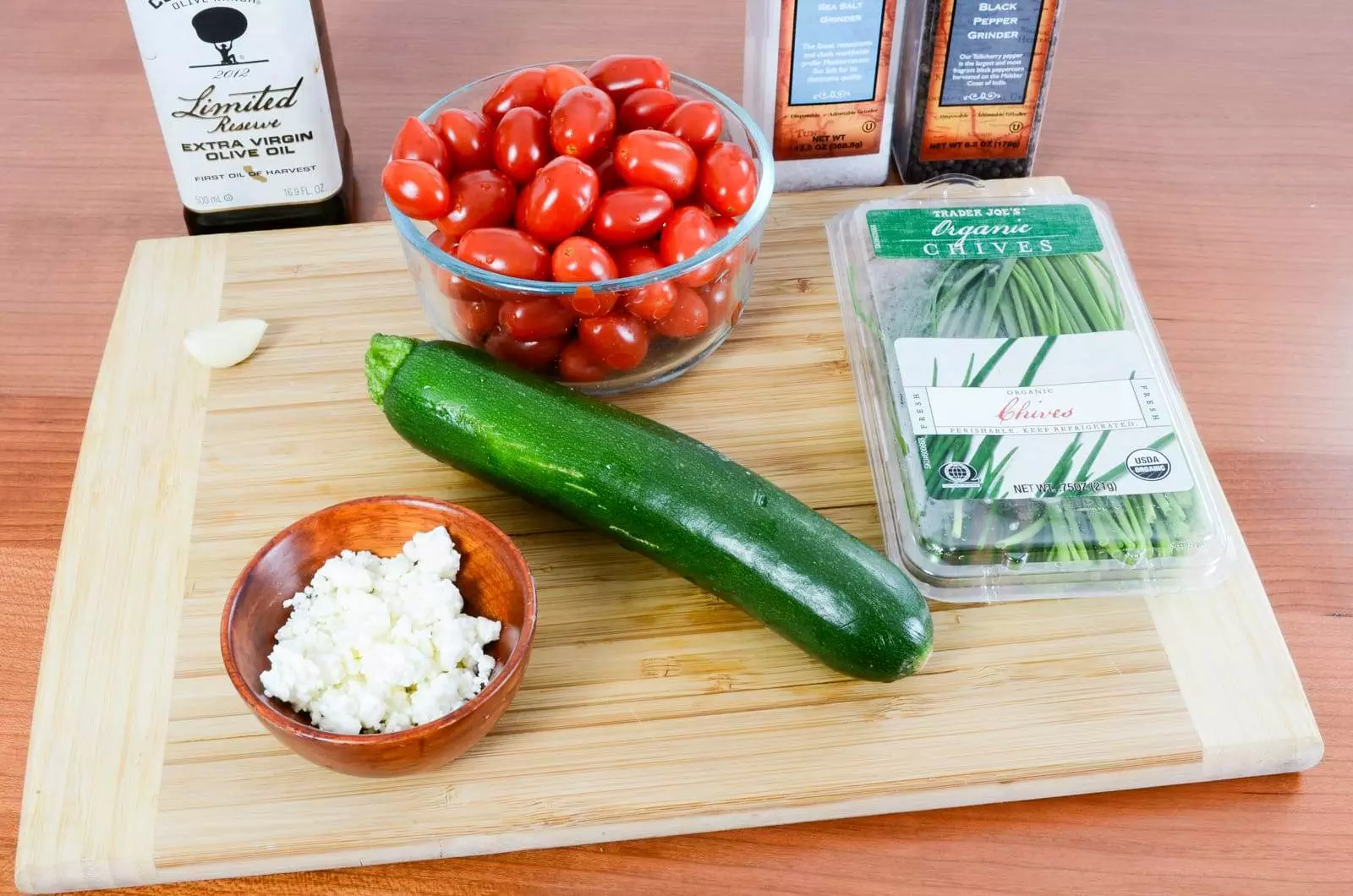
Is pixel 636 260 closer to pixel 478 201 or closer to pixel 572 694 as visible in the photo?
pixel 478 201

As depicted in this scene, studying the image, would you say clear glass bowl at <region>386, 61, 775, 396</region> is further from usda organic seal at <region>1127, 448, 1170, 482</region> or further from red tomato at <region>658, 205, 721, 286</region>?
usda organic seal at <region>1127, 448, 1170, 482</region>

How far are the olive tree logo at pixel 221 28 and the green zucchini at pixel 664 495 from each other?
0.37 m

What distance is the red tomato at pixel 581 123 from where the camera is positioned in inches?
39.6

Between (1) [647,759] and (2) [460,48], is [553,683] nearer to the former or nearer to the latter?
(1) [647,759]

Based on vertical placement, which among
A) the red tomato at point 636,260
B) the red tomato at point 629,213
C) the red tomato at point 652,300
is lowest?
the red tomato at point 652,300

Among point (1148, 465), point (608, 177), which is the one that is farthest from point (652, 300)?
point (1148, 465)

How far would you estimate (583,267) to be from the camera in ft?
3.18

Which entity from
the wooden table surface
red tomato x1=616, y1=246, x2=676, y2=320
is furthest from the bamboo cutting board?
red tomato x1=616, y1=246, x2=676, y2=320

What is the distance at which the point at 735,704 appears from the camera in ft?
2.90

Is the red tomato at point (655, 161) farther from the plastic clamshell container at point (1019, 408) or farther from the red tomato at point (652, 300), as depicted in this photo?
the plastic clamshell container at point (1019, 408)

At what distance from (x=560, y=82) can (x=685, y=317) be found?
248 millimetres

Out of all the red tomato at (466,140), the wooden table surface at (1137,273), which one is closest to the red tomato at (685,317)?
the red tomato at (466,140)

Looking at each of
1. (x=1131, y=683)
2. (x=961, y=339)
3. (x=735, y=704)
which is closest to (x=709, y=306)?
(x=961, y=339)

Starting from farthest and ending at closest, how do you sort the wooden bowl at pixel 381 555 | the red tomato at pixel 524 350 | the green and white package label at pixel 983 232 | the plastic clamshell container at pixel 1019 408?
the green and white package label at pixel 983 232, the red tomato at pixel 524 350, the plastic clamshell container at pixel 1019 408, the wooden bowl at pixel 381 555
